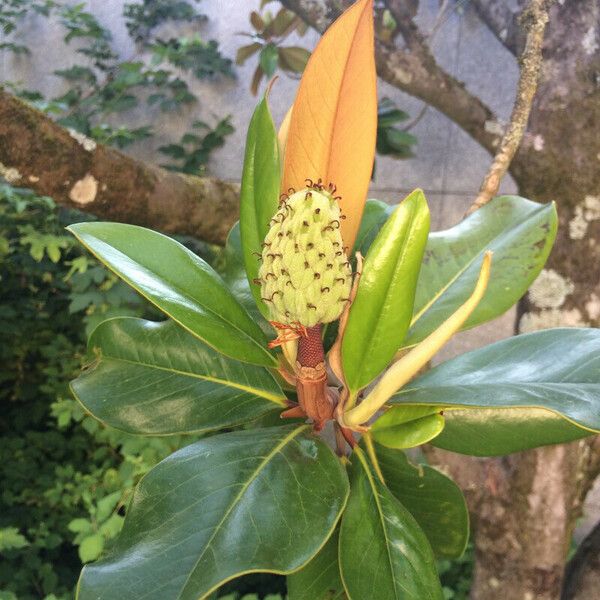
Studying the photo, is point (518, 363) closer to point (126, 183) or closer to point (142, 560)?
point (142, 560)

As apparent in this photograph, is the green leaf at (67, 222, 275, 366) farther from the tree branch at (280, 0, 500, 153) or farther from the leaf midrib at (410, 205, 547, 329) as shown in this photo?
the tree branch at (280, 0, 500, 153)

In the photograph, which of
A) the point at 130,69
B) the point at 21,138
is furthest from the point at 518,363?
the point at 130,69

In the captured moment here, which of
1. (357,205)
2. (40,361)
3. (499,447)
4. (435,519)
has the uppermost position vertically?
(357,205)

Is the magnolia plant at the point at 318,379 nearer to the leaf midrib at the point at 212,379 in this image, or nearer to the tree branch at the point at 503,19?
the leaf midrib at the point at 212,379

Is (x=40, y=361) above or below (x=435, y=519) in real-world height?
below

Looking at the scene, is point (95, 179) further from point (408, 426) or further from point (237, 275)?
point (408, 426)

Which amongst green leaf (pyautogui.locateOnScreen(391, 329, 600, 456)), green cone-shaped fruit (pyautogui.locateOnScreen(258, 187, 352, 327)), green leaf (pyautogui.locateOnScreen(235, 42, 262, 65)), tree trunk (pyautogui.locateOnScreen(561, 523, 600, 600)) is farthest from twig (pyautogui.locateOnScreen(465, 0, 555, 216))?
green leaf (pyautogui.locateOnScreen(235, 42, 262, 65))

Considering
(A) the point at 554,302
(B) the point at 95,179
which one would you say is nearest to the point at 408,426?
(A) the point at 554,302
